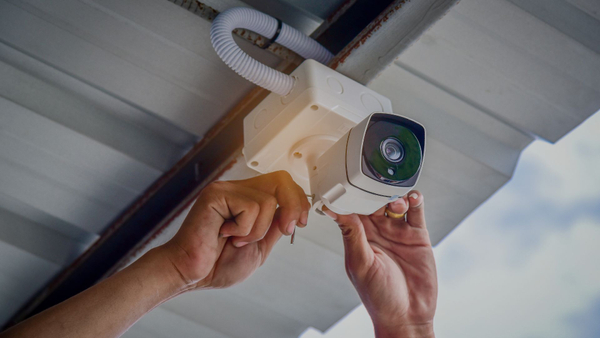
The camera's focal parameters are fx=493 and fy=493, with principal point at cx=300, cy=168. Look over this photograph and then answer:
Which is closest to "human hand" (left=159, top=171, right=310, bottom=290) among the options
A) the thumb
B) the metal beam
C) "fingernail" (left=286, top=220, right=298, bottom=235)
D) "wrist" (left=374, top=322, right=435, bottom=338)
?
"fingernail" (left=286, top=220, right=298, bottom=235)

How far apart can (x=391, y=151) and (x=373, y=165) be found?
0.17 feet

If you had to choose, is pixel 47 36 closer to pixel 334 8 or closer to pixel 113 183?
pixel 113 183

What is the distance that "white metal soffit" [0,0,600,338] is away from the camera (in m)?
1.16

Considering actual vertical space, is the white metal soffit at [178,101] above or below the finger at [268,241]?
above

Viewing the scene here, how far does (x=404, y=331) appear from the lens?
113 centimetres

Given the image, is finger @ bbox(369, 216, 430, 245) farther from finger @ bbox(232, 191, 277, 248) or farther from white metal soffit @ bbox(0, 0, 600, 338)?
finger @ bbox(232, 191, 277, 248)

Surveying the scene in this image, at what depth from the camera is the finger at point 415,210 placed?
3.76ft

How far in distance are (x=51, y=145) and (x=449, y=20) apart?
1102 mm

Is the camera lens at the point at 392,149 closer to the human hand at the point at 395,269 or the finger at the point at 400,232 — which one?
the human hand at the point at 395,269

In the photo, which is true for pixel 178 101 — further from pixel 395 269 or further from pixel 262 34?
pixel 395 269

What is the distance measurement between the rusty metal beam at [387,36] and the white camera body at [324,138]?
0.13ft

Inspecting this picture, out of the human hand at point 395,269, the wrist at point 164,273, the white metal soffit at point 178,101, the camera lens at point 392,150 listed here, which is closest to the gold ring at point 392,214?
the human hand at point 395,269

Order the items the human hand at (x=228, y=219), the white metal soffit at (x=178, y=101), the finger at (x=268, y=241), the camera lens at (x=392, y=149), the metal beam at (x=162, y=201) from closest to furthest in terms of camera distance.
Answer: the camera lens at (x=392, y=149) → the human hand at (x=228, y=219) → the finger at (x=268, y=241) → the white metal soffit at (x=178, y=101) → the metal beam at (x=162, y=201)

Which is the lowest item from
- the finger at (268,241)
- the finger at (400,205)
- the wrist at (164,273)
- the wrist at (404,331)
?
the wrist at (164,273)
